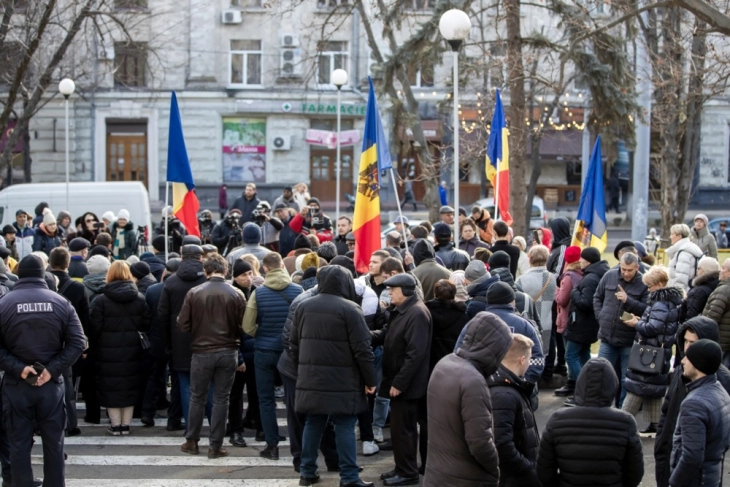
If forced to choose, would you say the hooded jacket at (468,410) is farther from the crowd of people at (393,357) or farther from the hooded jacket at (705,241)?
the hooded jacket at (705,241)

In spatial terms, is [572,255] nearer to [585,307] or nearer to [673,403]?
[585,307]

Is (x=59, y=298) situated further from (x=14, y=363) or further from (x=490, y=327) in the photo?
(x=490, y=327)

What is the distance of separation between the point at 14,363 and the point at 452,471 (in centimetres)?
350

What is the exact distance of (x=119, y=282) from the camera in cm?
965

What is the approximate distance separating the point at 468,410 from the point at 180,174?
8.59 metres

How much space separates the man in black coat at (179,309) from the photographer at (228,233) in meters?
6.61

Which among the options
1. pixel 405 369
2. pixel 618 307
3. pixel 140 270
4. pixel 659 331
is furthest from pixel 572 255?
pixel 140 270

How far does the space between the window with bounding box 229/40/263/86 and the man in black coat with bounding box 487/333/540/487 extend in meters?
35.3

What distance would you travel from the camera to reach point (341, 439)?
802 centimetres

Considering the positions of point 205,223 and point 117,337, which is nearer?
point 117,337

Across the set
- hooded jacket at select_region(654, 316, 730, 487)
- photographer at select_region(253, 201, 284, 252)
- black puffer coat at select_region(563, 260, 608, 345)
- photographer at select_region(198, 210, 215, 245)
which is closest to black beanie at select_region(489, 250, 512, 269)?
black puffer coat at select_region(563, 260, 608, 345)

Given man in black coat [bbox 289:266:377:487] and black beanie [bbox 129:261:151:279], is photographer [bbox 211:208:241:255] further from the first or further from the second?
man in black coat [bbox 289:266:377:487]

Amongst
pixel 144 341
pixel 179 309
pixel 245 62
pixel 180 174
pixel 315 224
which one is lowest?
pixel 144 341

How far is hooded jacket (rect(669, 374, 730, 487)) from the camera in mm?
6090
